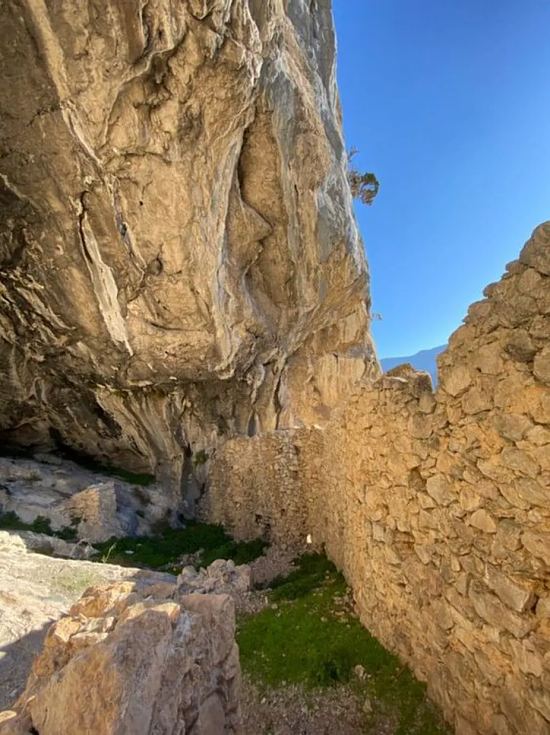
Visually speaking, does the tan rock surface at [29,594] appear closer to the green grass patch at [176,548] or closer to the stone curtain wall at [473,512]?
the green grass patch at [176,548]

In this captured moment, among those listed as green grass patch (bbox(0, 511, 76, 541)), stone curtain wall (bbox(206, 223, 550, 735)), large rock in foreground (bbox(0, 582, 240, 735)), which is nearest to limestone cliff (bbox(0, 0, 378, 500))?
green grass patch (bbox(0, 511, 76, 541))

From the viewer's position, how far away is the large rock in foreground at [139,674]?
2.48 metres

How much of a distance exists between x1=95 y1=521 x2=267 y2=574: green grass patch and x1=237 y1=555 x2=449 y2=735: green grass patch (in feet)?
14.9

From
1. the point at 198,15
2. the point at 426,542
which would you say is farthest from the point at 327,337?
the point at 426,542

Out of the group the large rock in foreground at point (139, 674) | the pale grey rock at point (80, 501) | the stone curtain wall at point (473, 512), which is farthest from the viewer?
the pale grey rock at point (80, 501)

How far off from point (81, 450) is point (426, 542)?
2261 cm

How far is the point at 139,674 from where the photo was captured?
2.63 m

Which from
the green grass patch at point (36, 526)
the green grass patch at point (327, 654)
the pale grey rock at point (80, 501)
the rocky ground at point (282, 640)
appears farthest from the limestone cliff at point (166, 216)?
the green grass patch at point (327, 654)

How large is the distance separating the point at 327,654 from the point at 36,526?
12.1 metres

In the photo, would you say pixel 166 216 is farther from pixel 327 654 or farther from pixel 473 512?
pixel 473 512

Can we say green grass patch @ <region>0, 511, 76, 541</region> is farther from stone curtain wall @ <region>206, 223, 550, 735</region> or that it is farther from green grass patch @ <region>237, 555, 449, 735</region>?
stone curtain wall @ <region>206, 223, 550, 735</region>

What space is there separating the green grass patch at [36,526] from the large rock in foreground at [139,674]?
11.3m

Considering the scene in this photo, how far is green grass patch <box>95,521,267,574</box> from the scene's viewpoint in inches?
455

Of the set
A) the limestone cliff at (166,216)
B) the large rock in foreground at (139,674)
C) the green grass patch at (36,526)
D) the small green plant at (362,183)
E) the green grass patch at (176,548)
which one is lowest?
the green grass patch at (176,548)
